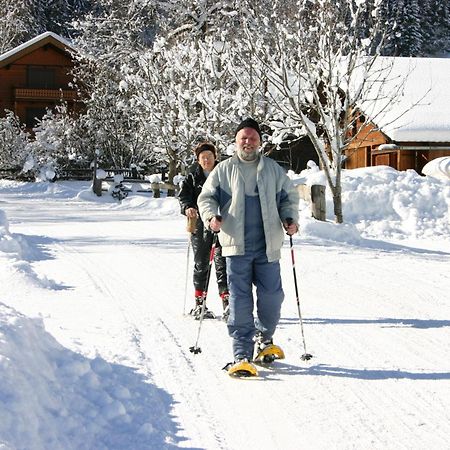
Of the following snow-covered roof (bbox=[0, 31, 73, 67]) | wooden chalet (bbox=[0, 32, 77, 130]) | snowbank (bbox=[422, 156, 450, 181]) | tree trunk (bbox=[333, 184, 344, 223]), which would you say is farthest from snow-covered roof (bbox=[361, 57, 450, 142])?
wooden chalet (bbox=[0, 32, 77, 130])

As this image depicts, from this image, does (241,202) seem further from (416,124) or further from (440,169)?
(416,124)

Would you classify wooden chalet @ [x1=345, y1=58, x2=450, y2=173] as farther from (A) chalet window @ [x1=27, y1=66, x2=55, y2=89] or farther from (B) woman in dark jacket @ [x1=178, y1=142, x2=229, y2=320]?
(A) chalet window @ [x1=27, y1=66, x2=55, y2=89]

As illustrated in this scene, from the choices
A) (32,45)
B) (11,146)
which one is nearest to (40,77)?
(32,45)

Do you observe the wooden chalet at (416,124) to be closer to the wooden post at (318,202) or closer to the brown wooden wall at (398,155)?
the brown wooden wall at (398,155)

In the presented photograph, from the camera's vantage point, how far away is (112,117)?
31.7m

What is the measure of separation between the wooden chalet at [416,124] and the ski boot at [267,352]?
1695 centimetres

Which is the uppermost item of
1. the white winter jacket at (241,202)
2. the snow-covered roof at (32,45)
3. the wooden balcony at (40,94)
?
the snow-covered roof at (32,45)

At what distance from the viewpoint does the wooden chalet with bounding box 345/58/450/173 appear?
23812mm

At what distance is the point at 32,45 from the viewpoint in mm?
45562

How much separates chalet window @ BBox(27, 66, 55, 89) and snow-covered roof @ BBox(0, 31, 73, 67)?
2395mm

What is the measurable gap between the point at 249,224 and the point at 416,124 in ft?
66.6

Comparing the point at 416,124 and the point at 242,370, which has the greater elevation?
the point at 416,124

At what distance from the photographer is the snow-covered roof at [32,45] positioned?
148 ft

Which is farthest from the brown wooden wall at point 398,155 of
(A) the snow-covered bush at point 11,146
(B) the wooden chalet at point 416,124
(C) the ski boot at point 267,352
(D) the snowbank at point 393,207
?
(C) the ski boot at point 267,352
